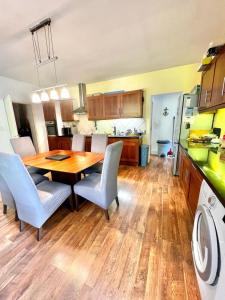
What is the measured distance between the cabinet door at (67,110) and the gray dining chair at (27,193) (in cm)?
378

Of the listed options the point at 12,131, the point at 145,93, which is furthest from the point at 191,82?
the point at 12,131

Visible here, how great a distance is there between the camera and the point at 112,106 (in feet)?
14.1

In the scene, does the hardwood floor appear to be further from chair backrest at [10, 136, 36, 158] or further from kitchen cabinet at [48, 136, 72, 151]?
kitchen cabinet at [48, 136, 72, 151]

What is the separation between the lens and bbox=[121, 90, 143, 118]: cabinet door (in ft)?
13.0

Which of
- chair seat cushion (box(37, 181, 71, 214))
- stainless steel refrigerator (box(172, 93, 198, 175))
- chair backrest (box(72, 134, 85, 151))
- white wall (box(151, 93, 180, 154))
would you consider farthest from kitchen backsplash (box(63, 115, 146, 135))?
chair seat cushion (box(37, 181, 71, 214))

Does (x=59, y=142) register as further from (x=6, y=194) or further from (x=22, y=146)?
(x=6, y=194)

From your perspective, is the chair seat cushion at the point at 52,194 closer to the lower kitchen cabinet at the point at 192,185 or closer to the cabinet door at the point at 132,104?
the lower kitchen cabinet at the point at 192,185

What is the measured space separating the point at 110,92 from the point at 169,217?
12.2 ft

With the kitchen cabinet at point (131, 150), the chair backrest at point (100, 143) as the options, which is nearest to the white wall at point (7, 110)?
the chair backrest at point (100, 143)

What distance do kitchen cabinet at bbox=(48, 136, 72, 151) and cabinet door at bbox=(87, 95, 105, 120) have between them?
4.00ft

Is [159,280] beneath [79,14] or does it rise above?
beneath

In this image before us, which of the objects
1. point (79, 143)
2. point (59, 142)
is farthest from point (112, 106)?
point (59, 142)

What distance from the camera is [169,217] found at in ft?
6.38

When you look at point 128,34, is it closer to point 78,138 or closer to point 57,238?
point 78,138
